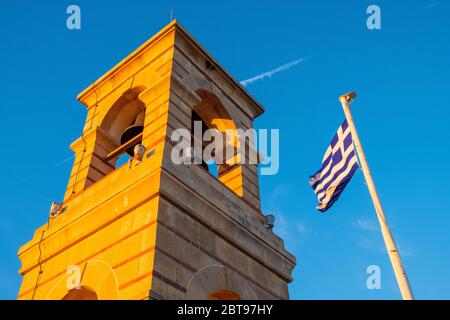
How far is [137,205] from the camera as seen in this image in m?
11.9

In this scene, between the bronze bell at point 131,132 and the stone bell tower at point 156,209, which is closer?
the stone bell tower at point 156,209

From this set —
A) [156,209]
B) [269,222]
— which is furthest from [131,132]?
[156,209]

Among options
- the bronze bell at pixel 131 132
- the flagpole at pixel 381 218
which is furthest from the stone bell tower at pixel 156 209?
the flagpole at pixel 381 218

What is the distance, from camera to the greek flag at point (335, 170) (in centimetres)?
1328

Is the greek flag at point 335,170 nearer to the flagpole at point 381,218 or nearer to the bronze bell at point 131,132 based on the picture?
the flagpole at point 381,218

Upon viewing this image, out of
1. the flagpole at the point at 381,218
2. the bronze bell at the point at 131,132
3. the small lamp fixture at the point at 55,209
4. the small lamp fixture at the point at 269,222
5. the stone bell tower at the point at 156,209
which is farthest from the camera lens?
the bronze bell at the point at 131,132

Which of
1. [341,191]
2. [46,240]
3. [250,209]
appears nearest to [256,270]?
[250,209]

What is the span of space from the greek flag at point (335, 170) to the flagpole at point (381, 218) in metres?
0.27

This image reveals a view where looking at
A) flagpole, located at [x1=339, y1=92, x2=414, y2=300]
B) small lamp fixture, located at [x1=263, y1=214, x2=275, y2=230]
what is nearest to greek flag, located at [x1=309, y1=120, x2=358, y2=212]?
flagpole, located at [x1=339, y1=92, x2=414, y2=300]

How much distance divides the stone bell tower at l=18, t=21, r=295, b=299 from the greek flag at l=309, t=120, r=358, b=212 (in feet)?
6.71

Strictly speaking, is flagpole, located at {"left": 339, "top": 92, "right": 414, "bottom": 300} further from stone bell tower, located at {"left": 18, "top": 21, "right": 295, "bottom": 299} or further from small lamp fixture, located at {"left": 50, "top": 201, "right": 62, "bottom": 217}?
small lamp fixture, located at {"left": 50, "top": 201, "right": 62, "bottom": 217}

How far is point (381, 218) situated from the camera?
1190 cm

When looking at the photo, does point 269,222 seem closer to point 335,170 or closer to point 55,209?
point 335,170

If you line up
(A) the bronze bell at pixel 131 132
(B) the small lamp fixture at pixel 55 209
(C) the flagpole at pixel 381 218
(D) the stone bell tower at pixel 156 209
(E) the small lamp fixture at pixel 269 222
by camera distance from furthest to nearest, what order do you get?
(A) the bronze bell at pixel 131 132
(E) the small lamp fixture at pixel 269 222
(B) the small lamp fixture at pixel 55 209
(D) the stone bell tower at pixel 156 209
(C) the flagpole at pixel 381 218
